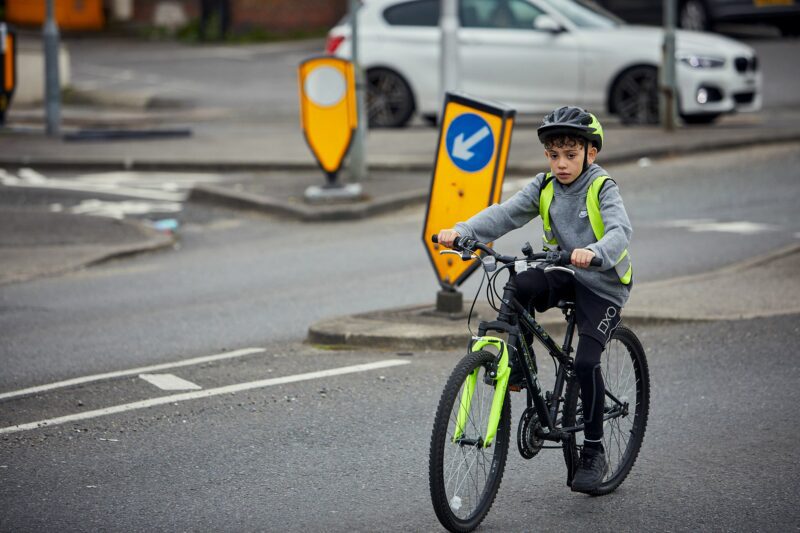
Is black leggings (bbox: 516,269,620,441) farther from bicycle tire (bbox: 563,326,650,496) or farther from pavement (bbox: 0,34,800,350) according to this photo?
pavement (bbox: 0,34,800,350)

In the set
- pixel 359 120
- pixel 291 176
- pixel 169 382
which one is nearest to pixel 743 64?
pixel 359 120

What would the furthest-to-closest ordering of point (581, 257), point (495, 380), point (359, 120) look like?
point (359, 120), point (495, 380), point (581, 257)

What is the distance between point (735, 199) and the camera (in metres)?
13.5

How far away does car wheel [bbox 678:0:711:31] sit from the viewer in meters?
24.1

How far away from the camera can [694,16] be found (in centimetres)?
2436

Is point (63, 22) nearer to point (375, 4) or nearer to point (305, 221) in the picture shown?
point (375, 4)

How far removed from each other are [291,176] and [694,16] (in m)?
A: 11.5

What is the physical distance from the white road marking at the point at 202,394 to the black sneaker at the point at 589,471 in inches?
91.5

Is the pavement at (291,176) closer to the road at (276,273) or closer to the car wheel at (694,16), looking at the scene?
the road at (276,273)

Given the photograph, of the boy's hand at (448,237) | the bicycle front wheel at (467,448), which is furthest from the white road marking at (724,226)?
the bicycle front wheel at (467,448)

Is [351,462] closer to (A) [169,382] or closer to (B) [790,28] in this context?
(A) [169,382]

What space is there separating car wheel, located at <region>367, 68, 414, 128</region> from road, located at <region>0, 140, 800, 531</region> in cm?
723

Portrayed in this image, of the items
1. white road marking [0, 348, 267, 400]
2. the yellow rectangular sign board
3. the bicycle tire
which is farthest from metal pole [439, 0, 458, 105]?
the bicycle tire

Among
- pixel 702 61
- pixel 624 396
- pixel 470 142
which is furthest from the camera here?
pixel 702 61
